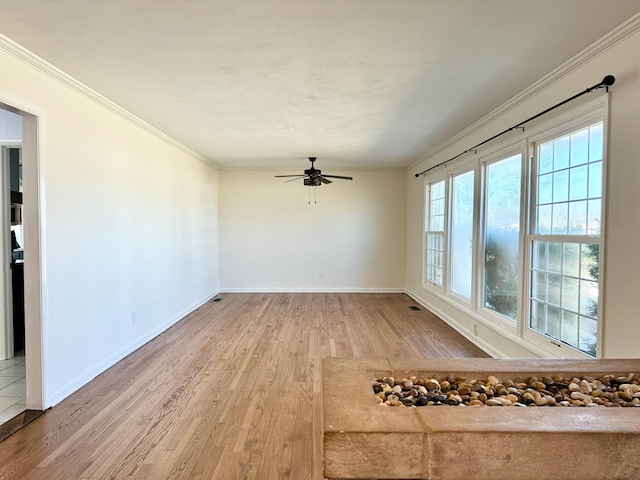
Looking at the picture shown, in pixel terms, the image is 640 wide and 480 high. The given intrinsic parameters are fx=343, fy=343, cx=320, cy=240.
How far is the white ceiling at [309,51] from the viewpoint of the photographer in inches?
68.9

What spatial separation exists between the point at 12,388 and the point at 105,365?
0.62 metres

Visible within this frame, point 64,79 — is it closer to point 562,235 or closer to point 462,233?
point 562,235

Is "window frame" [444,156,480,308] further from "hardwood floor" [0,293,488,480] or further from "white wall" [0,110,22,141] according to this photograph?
"white wall" [0,110,22,141]

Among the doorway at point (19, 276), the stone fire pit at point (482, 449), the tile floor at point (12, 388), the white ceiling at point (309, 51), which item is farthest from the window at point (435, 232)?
the tile floor at point (12, 388)

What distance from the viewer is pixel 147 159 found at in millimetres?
3850

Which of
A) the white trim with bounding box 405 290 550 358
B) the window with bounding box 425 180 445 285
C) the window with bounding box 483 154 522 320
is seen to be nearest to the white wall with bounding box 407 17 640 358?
the white trim with bounding box 405 290 550 358

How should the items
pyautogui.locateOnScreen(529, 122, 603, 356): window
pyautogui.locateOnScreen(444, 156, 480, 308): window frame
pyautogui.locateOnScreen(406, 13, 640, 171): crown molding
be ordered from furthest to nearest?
1. pyautogui.locateOnScreen(444, 156, 480, 308): window frame
2. pyautogui.locateOnScreen(529, 122, 603, 356): window
3. pyautogui.locateOnScreen(406, 13, 640, 171): crown molding

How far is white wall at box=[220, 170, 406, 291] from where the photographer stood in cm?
659

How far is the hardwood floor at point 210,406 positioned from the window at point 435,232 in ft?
3.78

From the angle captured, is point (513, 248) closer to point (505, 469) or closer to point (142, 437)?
point (505, 469)

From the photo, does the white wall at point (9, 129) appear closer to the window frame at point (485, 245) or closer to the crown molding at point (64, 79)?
the crown molding at point (64, 79)

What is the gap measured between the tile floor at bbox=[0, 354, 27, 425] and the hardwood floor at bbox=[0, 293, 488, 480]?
0.86ft

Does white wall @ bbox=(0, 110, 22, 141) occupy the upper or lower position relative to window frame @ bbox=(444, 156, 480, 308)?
upper

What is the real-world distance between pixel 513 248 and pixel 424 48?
204 cm
